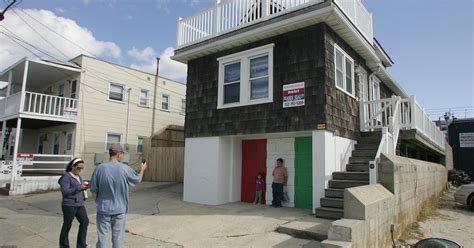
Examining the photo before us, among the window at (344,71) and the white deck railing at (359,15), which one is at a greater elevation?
the white deck railing at (359,15)

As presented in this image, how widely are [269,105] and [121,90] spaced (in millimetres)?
12066

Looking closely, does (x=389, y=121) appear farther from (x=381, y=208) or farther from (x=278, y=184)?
(x=381, y=208)

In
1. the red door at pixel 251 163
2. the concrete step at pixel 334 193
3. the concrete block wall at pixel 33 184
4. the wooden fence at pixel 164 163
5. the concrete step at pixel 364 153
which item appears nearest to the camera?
the concrete step at pixel 334 193

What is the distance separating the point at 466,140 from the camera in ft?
86.0

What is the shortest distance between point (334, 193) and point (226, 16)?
255 inches

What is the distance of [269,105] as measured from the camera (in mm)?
9500

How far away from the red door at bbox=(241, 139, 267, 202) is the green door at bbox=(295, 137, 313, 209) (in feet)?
4.08

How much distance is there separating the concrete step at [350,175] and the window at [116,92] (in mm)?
13955

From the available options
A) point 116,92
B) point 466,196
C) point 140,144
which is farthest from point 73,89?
point 466,196

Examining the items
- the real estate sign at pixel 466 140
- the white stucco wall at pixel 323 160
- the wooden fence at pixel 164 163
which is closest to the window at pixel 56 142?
the wooden fence at pixel 164 163

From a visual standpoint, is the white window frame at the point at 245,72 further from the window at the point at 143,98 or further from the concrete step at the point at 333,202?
the window at the point at 143,98

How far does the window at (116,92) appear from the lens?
1834 cm

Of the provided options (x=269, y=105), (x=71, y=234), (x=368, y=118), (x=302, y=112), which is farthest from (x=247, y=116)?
(x=71, y=234)

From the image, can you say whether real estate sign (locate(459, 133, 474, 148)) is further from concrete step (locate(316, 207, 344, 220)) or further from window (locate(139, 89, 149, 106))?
window (locate(139, 89, 149, 106))
